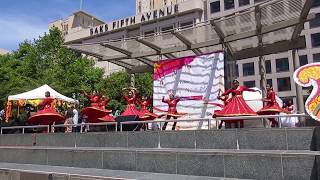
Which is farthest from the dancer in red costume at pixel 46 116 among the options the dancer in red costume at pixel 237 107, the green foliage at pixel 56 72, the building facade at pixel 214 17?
the building facade at pixel 214 17

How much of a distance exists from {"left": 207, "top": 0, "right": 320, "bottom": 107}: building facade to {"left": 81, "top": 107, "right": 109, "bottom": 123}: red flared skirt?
39623 mm

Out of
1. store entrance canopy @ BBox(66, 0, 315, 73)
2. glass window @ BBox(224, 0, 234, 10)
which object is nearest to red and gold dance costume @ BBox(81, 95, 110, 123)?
store entrance canopy @ BBox(66, 0, 315, 73)

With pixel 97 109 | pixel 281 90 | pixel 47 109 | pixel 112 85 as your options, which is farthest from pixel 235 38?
Answer: pixel 281 90

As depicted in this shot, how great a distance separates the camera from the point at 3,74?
130 feet

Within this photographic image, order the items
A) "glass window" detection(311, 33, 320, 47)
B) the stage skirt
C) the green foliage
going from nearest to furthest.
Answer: the stage skirt, the green foliage, "glass window" detection(311, 33, 320, 47)

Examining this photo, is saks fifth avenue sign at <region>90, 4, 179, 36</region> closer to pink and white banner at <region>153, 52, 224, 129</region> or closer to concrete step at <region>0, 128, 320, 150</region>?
pink and white banner at <region>153, 52, 224, 129</region>

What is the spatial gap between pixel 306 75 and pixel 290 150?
63.8 inches

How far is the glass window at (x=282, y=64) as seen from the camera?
2088 inches

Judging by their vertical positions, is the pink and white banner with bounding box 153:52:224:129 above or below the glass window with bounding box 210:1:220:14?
below

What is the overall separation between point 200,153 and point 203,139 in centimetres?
90

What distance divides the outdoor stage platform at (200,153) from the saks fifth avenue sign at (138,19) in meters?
53.2

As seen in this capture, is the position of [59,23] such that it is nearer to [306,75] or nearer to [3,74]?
[3,74]

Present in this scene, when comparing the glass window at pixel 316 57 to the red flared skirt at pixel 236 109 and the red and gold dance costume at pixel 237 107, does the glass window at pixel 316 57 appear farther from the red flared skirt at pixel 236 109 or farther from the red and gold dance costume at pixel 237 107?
the red flared skirt at pixel 236 109

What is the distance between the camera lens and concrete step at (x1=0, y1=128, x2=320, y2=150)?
293 inches
